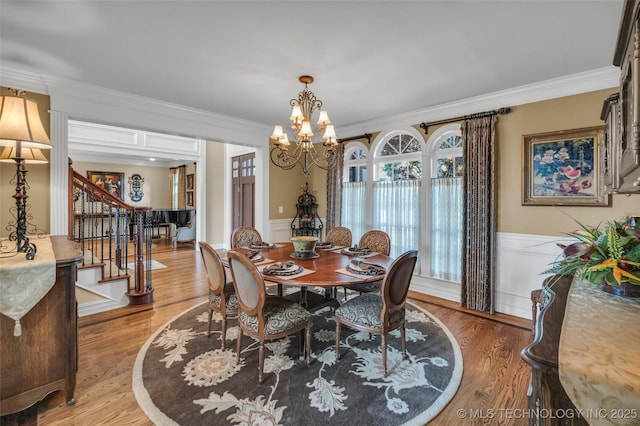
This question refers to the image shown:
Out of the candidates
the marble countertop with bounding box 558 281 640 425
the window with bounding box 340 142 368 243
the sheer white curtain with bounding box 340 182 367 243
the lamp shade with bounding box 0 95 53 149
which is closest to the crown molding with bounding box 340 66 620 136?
the window with bounding box 340 142 368 243

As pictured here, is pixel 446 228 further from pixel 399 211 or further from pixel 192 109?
pixel 192 109

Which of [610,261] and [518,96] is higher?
[518,96]

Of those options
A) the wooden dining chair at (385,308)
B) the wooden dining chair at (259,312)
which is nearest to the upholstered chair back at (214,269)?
the wooden dining chair at (259,312)

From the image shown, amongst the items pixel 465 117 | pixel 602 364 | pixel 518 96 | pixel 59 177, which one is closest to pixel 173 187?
pixel 59 177

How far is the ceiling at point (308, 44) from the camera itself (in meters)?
2.07

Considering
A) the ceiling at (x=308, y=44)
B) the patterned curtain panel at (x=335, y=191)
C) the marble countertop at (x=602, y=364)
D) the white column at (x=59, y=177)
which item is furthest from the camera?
the patterned curtain panel at (x=335, y=191)

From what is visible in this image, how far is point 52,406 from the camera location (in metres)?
1.98

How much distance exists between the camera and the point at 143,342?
9.37ft

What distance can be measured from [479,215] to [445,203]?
0.54m

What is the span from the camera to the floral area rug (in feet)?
6.27

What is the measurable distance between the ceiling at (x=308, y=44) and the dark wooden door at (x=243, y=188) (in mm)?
3124

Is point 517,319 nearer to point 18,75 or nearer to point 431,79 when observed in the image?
point 431,79

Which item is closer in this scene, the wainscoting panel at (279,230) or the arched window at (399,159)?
the arched window at (399,159)

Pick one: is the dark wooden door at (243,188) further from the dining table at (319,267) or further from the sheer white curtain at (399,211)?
the dining table at (319,267)
